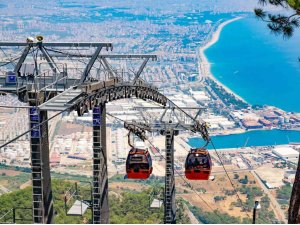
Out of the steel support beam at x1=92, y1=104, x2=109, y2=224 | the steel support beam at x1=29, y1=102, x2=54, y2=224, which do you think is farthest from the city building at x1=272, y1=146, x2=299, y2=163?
the steel support beam at x1=29, y1=102, x2=54, y2=224

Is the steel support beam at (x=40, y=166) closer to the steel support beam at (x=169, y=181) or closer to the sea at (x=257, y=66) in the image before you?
the steel support beam at (x=169, y=181)

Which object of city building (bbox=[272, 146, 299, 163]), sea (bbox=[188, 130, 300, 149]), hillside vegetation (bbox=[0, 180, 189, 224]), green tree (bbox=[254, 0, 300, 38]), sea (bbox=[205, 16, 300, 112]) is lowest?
sea (bbox=[205, 16, 300, 112])

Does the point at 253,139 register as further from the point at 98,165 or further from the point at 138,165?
the point at 98,165

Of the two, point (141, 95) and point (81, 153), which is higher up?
point (141, 95)

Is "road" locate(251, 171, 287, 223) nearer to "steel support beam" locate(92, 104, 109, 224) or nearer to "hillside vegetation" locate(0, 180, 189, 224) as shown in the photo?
"hillside vegetation" locate(0, 180, 189, 224)

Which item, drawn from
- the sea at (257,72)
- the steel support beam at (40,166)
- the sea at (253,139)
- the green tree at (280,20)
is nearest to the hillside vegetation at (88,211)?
the steel support beam at (40,166)

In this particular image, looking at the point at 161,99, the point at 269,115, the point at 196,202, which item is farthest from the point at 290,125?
the point at 161,99

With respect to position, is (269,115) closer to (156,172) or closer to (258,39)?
(156,172)

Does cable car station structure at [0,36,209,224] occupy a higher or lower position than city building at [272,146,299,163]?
higher
